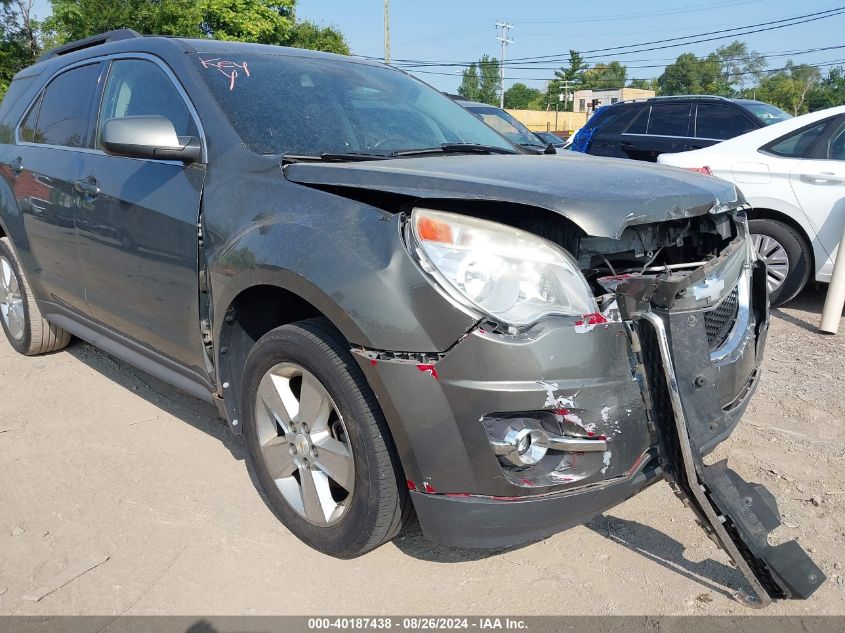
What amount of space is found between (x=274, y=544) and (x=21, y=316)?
2.99 m

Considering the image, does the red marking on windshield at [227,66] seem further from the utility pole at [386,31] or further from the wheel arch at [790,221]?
the utility pole at [386,31]

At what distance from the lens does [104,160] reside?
3.28 metres

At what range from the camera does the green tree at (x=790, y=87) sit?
76.1m

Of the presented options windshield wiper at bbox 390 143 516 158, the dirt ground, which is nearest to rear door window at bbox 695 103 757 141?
the dirt ground

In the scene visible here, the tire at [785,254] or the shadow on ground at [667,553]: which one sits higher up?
the tire at [785,254]

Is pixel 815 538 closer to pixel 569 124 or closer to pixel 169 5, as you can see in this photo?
pixel 169 5

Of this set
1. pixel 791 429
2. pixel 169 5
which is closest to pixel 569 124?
pixel 169 5

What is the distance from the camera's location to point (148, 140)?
8.52 ft

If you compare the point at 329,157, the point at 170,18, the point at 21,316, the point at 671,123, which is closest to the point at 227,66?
the point at 329,157

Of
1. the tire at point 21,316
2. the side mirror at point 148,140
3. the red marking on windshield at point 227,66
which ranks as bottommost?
the tire at point 21,316

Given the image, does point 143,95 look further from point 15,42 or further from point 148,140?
point 15,42

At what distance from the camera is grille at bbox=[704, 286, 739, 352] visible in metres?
2.25

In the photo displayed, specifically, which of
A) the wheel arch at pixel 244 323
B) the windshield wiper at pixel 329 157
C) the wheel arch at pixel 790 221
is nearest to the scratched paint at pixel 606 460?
the wheel arch at pixel 244 323

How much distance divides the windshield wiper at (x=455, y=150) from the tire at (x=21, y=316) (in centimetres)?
283
